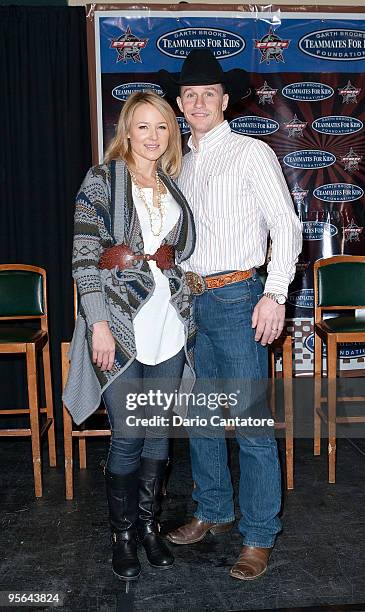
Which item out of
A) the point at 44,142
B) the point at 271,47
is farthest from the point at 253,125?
the point at 44,142

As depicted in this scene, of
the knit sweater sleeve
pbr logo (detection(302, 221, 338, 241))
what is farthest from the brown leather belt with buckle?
pbr logo (detection(302, 221, 338, 241))

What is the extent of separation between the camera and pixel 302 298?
3.93 m

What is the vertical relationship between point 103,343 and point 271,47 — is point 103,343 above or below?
below

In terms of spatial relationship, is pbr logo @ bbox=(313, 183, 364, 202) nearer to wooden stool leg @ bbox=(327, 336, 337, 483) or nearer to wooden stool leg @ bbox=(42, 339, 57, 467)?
wooden stool leg @ bbox=(327, 336, 337, 483)

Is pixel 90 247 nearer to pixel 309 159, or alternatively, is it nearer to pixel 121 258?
pixel 121 258

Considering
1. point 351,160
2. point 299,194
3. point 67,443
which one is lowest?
point 67,443

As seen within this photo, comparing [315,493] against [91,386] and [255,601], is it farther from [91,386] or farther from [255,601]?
[91,386]

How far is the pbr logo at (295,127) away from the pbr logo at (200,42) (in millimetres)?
477

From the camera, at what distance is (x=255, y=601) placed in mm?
2006

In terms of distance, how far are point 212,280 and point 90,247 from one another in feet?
1.30

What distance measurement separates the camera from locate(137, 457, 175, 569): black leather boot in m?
2.20

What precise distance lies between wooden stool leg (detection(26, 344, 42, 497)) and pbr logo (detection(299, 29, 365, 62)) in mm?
2249

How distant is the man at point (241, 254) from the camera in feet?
6.82

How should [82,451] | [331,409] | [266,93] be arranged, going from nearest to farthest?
[331,409] < [82,451] < [266,93]
